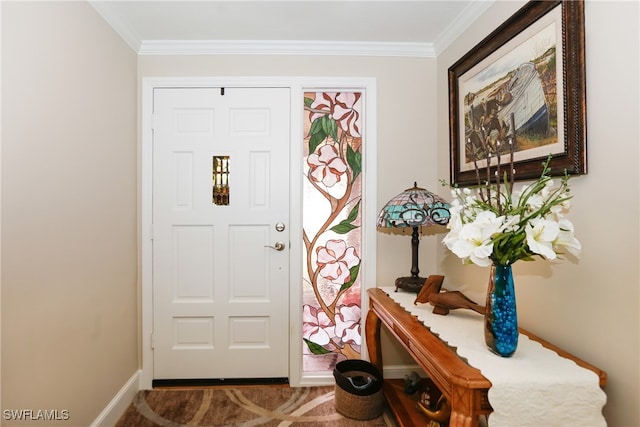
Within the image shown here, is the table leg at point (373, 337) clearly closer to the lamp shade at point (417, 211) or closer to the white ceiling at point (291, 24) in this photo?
the lamp shade at point (417, 211)

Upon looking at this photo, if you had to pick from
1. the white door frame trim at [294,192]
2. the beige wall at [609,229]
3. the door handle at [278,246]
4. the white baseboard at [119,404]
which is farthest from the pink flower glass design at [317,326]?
the beige wall at [609,229]

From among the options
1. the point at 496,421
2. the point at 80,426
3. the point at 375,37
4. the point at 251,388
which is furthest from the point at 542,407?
the point at 375,37

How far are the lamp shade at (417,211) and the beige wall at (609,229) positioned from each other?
59cm

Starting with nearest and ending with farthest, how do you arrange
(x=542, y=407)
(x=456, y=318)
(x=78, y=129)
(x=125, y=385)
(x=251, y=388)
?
1. (x=542, y=407)
2. (x=456, y=318)
3. (x=78, y=129)
4. (x=125, y=385)
5. (x=251, y=388)

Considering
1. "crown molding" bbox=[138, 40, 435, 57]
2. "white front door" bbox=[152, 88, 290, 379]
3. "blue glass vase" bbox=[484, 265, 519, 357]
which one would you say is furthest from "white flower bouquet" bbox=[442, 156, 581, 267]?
"crown molding" bbox=[138, 40, 435, 57]

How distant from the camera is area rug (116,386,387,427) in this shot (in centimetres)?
195

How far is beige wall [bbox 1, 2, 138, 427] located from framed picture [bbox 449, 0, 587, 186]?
1728 millimetres

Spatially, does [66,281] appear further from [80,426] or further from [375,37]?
[375,37]

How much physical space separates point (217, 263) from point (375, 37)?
1850mm

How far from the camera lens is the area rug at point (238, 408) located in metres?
1.95

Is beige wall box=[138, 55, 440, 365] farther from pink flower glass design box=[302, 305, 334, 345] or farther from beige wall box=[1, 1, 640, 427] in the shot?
pink flower glass design box=[302, 305, 334, 345]

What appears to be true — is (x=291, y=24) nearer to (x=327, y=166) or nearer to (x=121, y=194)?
(x=327, y=166)

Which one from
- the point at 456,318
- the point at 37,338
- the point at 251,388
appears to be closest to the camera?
the point at 37,338

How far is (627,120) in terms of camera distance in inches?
42.2
